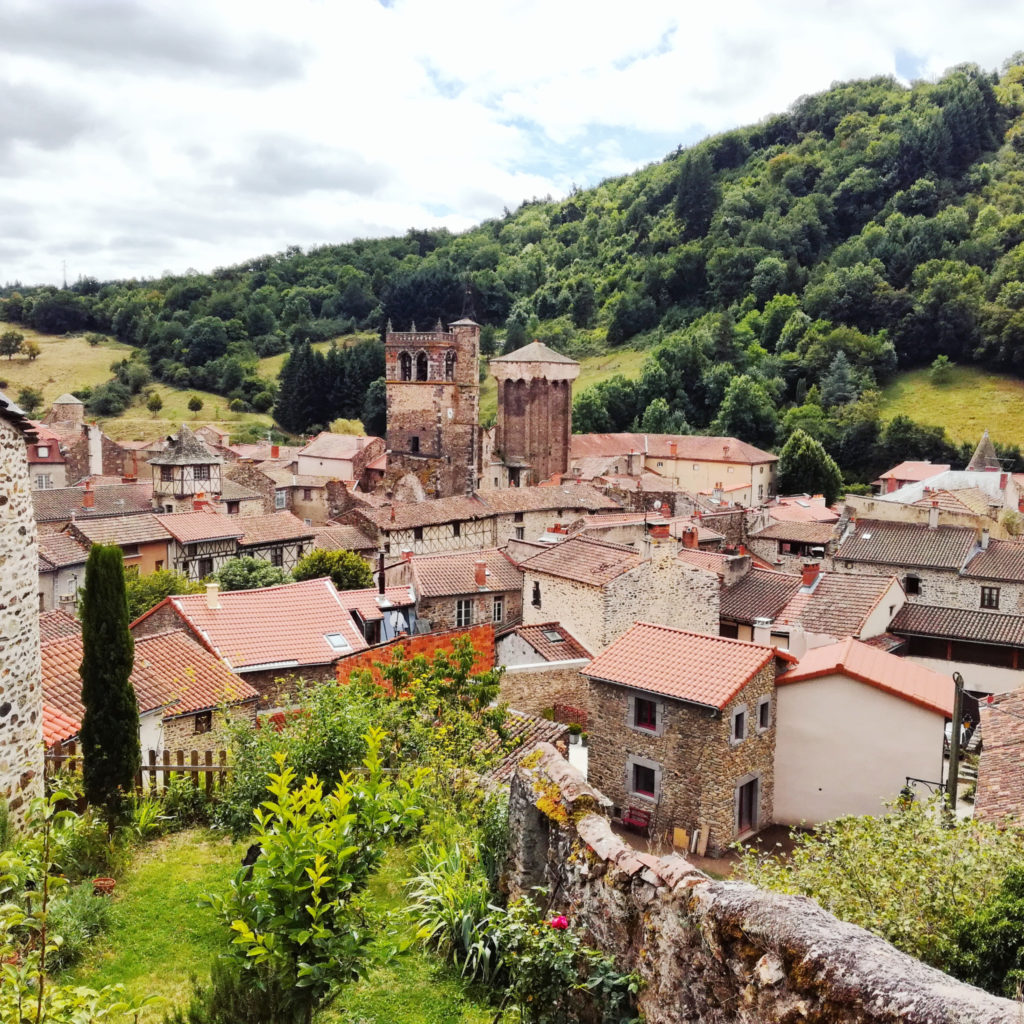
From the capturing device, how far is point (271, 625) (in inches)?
826

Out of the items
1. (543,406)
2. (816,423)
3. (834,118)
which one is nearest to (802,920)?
(543,406)

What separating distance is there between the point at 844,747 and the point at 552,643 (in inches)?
351

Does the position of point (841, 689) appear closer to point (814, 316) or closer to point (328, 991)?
point (328, 991)

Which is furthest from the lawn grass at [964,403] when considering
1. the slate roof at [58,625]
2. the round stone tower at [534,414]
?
the slate roof at [58,625]

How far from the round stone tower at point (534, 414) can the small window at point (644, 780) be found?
47.0 metres

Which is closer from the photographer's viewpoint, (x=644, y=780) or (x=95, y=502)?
(x=644, y=780)

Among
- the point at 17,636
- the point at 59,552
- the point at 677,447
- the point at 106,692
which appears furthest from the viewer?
the point at 677,447

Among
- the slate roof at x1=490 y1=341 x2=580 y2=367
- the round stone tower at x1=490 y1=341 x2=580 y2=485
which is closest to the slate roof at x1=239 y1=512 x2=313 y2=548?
the round stone tower at x1=490 y1=341 x2=580 y2=485

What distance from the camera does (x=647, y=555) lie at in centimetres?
2762

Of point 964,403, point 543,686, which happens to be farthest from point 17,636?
point 964,403

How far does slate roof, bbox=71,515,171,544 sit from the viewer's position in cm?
3600

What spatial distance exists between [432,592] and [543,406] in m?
39.4

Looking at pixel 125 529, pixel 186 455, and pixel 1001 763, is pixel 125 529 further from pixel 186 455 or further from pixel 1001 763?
pixel 1001 763

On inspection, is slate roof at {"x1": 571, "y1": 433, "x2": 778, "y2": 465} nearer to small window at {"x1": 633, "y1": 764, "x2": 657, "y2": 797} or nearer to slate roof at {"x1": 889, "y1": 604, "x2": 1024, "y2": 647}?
slate roof at {"x1": 889, "y1": 604, "x2": 1024, "y2": 647}
